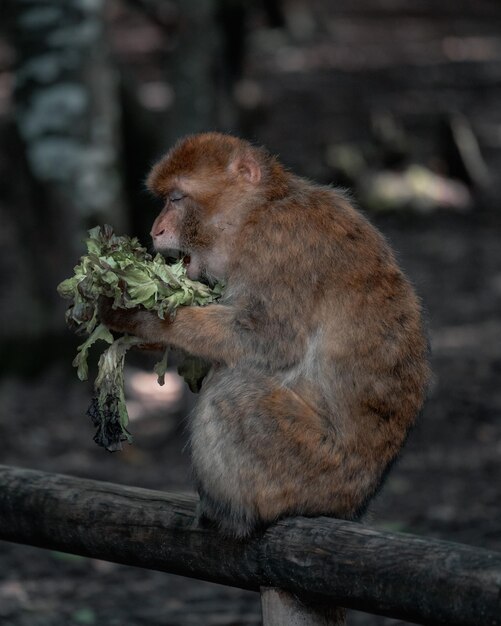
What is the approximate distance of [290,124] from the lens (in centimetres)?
1914

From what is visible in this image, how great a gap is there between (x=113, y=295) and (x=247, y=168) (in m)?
0.77

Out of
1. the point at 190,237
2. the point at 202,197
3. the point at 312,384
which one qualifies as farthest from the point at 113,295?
the point at 312,384

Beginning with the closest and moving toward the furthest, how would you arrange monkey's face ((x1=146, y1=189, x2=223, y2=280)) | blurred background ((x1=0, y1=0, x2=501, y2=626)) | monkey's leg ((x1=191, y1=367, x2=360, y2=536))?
monkey's leg ((x1=191, y1=367, x2=360, y2=536)) < monkey's face ((x1=146, y1=189, x2=223, y2=280)) < blurred background ((x1=0, y1=0, x2=501, y2=626))

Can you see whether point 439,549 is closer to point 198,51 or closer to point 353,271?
point 353,271

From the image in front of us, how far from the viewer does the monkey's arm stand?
4176 millimetres

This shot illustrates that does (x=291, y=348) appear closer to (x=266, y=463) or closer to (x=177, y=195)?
(x=266, y=463)

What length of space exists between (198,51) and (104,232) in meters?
5.42

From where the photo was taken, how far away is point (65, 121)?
341 inches

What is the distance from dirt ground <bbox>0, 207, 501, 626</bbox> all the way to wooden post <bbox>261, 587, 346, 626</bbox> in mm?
617

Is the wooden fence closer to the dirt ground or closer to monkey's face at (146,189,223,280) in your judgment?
the dirt ground

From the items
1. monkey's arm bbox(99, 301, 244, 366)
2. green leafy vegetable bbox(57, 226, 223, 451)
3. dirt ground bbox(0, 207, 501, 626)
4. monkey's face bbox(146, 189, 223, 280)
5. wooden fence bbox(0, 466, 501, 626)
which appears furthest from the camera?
dirt ground bbox(0, 207, 501, 626)

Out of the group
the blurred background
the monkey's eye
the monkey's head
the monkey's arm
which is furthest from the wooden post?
the monkey's eye

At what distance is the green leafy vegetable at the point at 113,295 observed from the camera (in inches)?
159

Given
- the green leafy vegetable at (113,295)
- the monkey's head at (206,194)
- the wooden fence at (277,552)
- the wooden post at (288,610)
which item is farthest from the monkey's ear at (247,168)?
the wooden post at (288,610)
